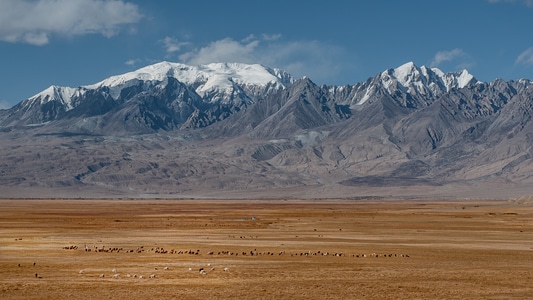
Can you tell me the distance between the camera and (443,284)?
3928cm

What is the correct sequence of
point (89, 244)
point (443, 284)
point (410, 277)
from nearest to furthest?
1. point (443, 284)
2. point (410, 277)
3. point (89, 244)

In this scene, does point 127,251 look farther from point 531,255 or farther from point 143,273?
point 531,255

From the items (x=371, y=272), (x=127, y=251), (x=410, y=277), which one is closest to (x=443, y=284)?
(x=410, y=277)

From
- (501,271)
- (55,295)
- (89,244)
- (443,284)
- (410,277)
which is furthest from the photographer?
(89,244)

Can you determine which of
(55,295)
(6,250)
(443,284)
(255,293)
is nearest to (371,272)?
(443,284)

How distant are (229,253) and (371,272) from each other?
555 inches

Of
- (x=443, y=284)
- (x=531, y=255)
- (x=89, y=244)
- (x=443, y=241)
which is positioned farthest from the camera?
(x=443, y=241)

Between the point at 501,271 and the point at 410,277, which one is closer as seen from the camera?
the point at 410,277

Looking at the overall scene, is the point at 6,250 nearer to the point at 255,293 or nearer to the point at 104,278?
the point at 104,278

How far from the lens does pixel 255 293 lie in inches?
1409

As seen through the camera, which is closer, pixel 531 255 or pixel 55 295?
pixel 55 295

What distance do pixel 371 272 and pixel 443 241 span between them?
27806mm

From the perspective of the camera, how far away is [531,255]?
55.3 meters

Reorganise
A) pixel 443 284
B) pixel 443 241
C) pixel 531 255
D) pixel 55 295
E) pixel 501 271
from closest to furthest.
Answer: pixel 55 295 → pixel 443 284 → pixel 501 271 → pixel 531 255 → pixel 443 241
